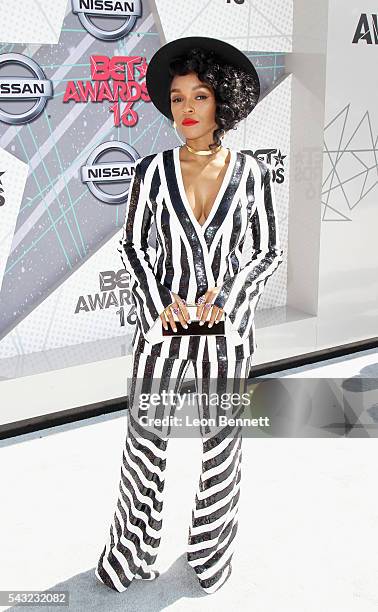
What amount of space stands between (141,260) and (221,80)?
55 cm

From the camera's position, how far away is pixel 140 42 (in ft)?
12.5

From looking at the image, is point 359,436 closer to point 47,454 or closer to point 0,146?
point 47,454

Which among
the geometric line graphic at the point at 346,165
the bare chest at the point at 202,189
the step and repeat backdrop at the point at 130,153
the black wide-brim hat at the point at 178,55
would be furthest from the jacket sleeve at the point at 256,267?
the geometric line graphic at the point at 346,165

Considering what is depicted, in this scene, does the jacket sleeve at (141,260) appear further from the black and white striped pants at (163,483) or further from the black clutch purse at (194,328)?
the black and white striped pants at (163,483)

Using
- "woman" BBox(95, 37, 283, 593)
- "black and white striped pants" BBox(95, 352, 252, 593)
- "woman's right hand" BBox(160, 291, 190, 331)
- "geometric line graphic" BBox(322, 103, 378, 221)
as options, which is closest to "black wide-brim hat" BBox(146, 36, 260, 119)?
"woman" BBox(95, 37, 283, 593)

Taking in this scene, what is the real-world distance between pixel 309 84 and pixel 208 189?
237cm

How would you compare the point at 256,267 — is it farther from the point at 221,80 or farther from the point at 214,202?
the point at 221,80

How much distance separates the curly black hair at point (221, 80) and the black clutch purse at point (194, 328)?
0.53m

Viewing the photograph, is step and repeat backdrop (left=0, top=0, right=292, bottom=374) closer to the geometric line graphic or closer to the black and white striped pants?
the geometric line graphic

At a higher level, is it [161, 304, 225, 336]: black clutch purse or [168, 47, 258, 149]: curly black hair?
[168, 47, 258, 149]: curly black hair

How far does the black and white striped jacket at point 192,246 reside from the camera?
84.1 inches

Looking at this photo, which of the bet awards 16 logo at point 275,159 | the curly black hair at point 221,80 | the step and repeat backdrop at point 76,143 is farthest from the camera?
the bet awards 16 logo at point 275,159

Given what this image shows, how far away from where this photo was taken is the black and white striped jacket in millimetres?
2137

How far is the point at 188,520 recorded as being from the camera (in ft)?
9.16
